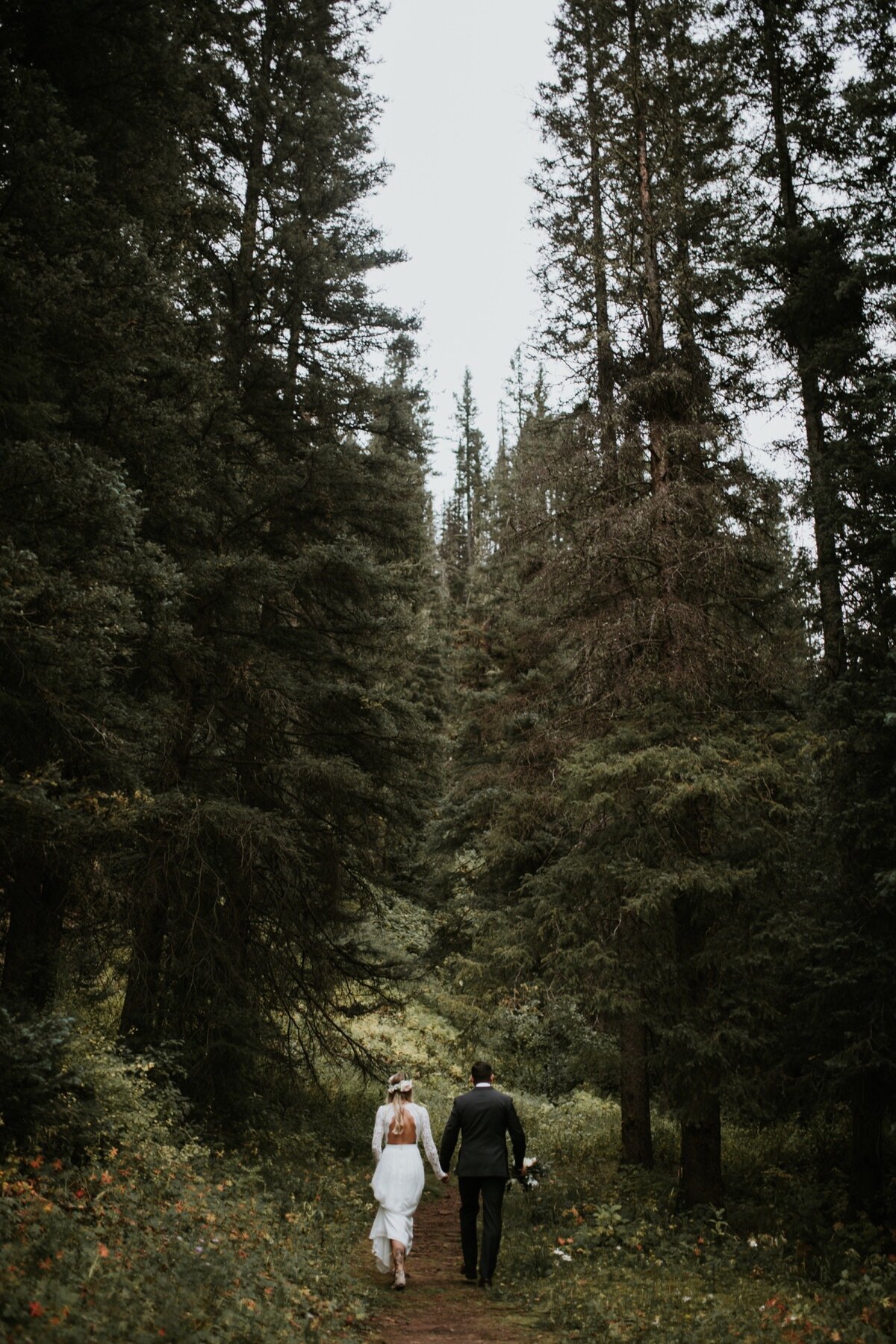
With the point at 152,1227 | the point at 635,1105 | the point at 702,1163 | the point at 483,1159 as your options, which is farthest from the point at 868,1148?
the point at 152,1227

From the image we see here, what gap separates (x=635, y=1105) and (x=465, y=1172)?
5525mm

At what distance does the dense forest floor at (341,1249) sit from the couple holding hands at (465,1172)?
0.28 m

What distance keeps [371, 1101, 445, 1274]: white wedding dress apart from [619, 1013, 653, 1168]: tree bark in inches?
181

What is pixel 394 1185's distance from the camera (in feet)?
26.5

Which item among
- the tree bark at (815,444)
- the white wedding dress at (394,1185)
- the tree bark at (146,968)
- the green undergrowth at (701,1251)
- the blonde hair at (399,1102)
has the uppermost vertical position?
the tree bark at (815,444)

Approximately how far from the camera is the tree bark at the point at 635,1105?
12.3m

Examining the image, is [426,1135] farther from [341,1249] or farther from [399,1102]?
[341,1249]

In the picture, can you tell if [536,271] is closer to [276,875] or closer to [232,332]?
[232,332]

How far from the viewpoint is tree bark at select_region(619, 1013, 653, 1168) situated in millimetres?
12336

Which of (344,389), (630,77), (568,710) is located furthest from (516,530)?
(630,77)

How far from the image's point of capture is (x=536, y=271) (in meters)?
13.8

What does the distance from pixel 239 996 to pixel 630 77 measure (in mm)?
13907

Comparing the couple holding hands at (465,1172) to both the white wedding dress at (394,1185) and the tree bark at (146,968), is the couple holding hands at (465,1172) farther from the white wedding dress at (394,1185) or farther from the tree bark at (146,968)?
the tree bark at (146,968)

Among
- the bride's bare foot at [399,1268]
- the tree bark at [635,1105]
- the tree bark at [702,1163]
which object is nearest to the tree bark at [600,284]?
the tree bark at [635,1105]
